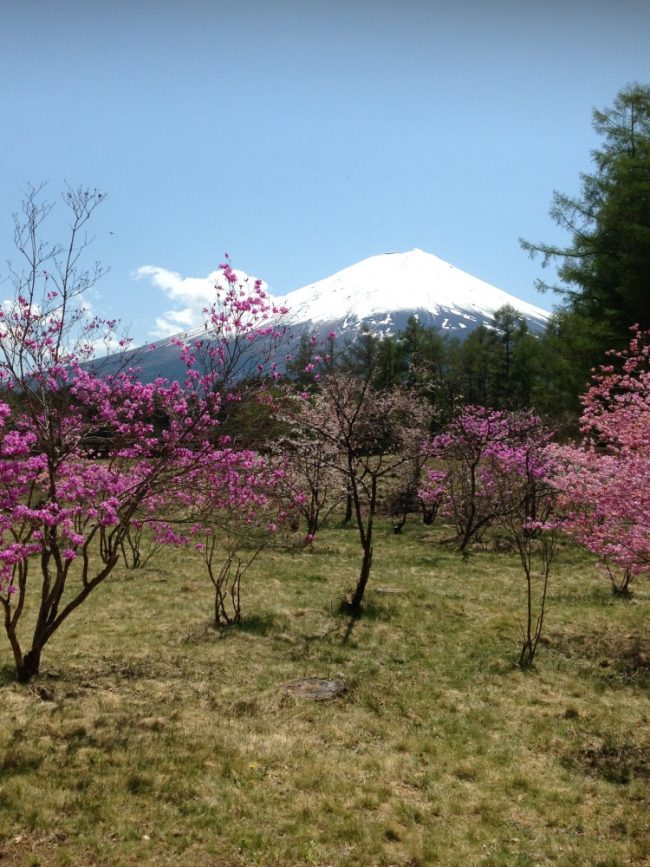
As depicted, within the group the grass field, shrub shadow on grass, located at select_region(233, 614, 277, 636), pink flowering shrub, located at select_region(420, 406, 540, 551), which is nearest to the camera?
the grass field

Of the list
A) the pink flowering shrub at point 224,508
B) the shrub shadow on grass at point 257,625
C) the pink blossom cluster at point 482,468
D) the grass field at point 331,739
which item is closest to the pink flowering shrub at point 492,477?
the pink blossom cluster at point 482,468

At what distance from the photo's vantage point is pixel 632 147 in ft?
85.3

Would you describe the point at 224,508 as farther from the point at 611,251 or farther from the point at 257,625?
the point at 611,251

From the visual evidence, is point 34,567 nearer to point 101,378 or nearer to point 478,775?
point 101,378

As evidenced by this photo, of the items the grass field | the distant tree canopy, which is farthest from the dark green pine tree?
the grass field

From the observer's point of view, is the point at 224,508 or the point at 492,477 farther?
the point at 492,477

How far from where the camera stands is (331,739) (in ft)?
23.9

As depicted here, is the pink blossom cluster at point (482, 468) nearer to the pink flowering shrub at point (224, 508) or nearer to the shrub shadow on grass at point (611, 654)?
the pink flowering shrub at point (224, 508)

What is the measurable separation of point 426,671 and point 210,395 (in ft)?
19.4

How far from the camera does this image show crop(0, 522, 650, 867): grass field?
5.12 meters

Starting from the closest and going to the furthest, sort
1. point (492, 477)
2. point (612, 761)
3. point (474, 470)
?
point (612, 761) → point (492, 477) → point (474, 470)

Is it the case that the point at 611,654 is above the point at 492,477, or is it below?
below

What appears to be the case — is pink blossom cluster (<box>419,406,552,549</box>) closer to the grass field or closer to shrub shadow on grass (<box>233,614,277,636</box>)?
the grass field

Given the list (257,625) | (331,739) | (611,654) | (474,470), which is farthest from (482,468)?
(331,739)
